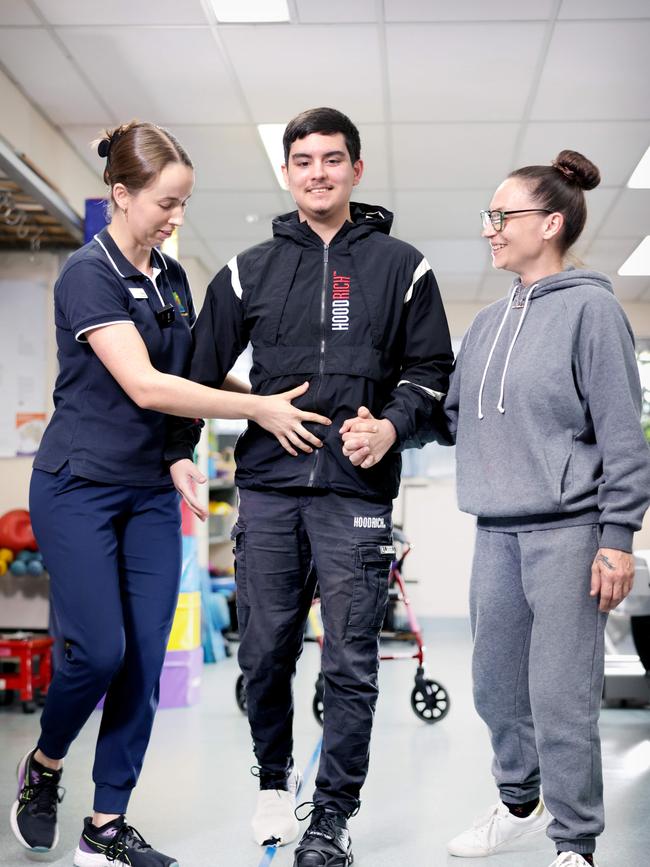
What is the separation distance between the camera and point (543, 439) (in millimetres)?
1899

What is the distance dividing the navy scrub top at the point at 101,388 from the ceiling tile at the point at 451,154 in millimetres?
3100

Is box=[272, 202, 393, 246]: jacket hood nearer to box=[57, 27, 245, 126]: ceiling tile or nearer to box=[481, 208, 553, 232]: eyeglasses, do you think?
box=[481, 208, 553, 232]: eyeglasses

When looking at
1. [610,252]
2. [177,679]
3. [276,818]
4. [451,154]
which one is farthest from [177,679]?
[610,252]

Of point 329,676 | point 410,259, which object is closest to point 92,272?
point 410,259

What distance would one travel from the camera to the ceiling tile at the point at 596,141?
4773 millimetres

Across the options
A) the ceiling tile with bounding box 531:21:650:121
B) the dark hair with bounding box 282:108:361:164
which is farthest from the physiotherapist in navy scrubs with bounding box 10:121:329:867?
the ceiling tile with bounding box 531:21:650:121

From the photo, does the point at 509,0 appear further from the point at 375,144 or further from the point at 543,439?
the point at 543,439

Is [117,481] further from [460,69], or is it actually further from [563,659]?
[460,69]

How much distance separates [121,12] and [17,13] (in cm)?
41

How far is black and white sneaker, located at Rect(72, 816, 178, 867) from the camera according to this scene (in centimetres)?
201

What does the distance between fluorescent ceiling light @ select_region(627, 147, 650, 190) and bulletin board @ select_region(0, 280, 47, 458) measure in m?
3.38

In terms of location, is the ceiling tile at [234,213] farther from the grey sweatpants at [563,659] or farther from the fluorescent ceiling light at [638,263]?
the grey sweatpants at [563,659]

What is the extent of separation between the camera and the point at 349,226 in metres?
2.13

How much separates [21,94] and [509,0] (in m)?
2.31
